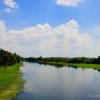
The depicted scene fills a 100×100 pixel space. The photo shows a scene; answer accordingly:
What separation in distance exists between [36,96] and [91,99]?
8.81 meters

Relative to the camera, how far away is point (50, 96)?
37.1 m

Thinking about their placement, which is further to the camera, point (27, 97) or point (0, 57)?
point (0, 57)

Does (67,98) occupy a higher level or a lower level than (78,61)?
lower

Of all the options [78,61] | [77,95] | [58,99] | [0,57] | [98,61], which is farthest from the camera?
[78,61]

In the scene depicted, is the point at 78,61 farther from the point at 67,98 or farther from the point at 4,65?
the point at 67,98

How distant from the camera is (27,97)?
121ft

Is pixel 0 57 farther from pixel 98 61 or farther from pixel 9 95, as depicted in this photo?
pixel 98 61

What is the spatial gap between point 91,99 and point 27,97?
1012cm

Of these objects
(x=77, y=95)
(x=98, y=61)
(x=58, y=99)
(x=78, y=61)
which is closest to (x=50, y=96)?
(x=58, y=99)

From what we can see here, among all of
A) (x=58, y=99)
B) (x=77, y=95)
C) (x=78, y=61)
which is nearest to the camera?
(x=58, y=99)

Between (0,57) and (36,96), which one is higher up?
(0,57)

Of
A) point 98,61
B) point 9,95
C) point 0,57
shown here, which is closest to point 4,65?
point 0,57

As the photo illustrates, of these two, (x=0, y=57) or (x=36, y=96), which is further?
(x=0, y=57)

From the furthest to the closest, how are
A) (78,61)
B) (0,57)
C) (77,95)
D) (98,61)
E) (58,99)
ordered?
1. (78,61)
2. (98,61)
3. (0,57)
4. (77,95)
5. (58,99)
